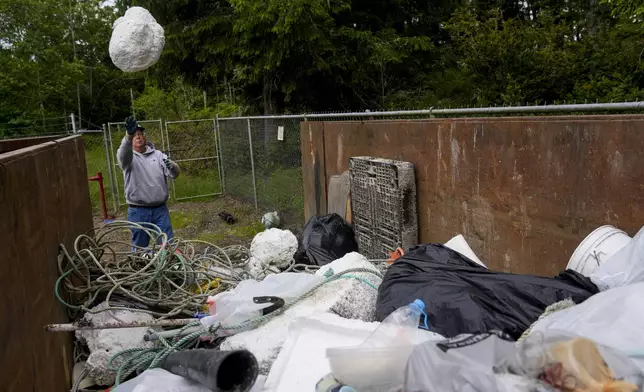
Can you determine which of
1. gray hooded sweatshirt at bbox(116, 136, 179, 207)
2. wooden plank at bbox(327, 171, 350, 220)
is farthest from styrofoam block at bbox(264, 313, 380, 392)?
gray hooded sweatshirt at bbox(116, 136, 179, 207)

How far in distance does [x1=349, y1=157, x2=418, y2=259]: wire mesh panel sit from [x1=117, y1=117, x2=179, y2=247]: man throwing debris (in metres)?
2.19

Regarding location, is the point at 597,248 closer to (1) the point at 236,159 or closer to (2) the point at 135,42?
(2) the point at 135,42

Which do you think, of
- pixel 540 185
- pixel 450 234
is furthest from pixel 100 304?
pixel 540 185

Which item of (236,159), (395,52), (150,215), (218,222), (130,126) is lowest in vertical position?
(218,222)

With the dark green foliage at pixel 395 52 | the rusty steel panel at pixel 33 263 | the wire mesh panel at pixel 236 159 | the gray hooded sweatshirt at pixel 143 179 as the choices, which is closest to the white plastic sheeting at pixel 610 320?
the rusty steel panel at pixel 33 263

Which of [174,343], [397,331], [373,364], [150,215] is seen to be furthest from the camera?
[150,215]

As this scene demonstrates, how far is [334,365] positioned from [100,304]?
7.71 feet

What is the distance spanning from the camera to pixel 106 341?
2961 mm

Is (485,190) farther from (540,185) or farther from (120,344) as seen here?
(120,344)

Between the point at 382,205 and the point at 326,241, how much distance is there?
700mm

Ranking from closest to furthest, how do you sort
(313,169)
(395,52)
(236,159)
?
(313,169), (395,52), (236,159)

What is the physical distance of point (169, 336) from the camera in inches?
110

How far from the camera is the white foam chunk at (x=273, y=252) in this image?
4211mm

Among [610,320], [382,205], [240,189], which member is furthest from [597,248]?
[240,189]
